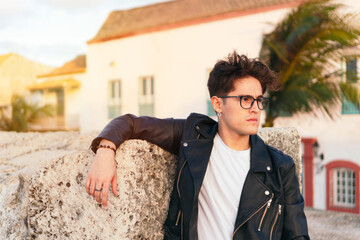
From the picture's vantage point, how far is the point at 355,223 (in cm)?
1259

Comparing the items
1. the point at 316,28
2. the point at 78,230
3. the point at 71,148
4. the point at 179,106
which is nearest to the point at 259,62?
the point at 78,230

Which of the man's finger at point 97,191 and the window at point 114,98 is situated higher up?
the window at point 114,98

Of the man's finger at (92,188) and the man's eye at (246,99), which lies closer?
the man's finger at (92,188)

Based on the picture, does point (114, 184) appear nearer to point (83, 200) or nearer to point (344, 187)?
point (83, 200)

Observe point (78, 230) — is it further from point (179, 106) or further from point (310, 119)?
point (179, 106)

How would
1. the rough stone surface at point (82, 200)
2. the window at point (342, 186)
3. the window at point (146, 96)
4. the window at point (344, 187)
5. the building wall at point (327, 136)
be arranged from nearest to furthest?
the rough stone surface at point (82, 200)
the building wall at point (327, 136)
the window at point (342, 186)
the window at point (344, 187)
the window at point (146, 96)

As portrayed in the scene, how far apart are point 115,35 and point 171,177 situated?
60.1 feet

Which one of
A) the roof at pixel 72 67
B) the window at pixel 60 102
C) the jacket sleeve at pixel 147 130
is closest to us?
the jacket sleeve at pixel 147 130

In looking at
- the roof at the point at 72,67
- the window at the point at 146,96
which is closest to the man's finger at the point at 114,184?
the window at the point at 146,96

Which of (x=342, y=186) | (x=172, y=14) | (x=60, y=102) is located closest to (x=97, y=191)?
(x=342, y=186)

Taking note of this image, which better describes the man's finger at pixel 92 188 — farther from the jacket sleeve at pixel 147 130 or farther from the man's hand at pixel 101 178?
the jacket sleeve at pixel 147 130

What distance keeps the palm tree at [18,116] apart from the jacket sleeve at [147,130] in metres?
11.3

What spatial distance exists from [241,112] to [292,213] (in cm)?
61

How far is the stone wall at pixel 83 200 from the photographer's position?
6.15 feet
